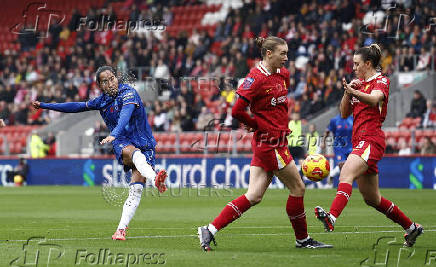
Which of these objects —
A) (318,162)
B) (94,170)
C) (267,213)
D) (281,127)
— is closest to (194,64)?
(94,170)

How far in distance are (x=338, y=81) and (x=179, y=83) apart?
21.4ft

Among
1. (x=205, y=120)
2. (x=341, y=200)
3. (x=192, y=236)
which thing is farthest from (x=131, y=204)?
(x=205, y=120)

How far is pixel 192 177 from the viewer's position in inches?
1073

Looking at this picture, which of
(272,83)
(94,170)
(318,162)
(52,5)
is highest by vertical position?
(52,5)

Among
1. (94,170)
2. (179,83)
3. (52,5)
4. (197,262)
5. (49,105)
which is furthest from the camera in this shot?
(52,5)

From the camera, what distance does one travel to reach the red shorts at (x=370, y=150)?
9.62 m

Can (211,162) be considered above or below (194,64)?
below

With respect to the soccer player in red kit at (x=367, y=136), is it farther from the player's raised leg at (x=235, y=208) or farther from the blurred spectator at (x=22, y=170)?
the blurred spectator at (x=22, y=170)

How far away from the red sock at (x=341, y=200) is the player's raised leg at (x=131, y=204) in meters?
2.69

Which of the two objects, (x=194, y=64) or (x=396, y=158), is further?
(x=194, y=64)

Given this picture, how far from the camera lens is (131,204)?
36.4 feet

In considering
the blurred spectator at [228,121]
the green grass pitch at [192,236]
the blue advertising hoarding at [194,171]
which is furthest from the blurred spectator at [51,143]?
the green grass pitch at [192,236]

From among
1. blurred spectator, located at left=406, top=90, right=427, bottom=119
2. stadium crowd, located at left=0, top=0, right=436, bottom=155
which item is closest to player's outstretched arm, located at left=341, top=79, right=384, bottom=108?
blurred spectator, located at left=406, top=90, right=427, bottom=119

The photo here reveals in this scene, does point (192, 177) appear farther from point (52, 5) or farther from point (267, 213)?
point (52, 5)
